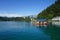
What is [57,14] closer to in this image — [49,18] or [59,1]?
[49,18]

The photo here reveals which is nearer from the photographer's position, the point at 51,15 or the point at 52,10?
the point at 51,15

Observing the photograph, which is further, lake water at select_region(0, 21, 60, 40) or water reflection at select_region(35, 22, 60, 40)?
water reflection at select_region(35, 22, 60, 40)

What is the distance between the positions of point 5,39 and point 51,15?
7750 cm

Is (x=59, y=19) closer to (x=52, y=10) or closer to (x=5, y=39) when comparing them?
(x=52, y=10)

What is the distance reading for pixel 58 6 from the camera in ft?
332

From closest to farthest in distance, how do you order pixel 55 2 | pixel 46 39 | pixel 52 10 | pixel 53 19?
pixel 46 39 → pixel 53 19 → pixel 52 10 → pixel 55 2

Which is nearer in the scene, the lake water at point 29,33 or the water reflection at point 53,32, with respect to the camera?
the lake water at point 29,33

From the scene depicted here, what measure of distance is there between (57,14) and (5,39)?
79.9 m

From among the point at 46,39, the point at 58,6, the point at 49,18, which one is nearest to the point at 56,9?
the point at 58,6

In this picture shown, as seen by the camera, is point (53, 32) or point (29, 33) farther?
point (53, 32)

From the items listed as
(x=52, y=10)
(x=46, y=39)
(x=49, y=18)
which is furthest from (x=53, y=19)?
(x=46, y=39)

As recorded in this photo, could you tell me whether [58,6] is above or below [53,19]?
above

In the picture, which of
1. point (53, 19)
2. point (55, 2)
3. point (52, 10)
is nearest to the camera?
point (53, 19)

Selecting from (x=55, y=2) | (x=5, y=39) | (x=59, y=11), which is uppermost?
(x=55, y=2)
